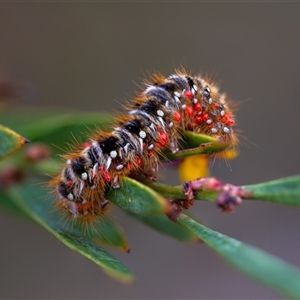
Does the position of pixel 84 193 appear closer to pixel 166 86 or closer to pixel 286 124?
pixel 166 86

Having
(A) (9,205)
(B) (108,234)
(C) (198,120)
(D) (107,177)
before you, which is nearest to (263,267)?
(D) (107,177)

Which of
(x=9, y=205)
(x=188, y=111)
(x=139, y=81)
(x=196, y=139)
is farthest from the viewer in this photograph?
(x=139, y=81)

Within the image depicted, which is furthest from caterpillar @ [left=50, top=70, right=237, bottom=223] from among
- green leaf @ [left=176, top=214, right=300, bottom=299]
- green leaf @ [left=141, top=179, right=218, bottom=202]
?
green leaf @ [left=176, top=214, right=300, bottom=299]

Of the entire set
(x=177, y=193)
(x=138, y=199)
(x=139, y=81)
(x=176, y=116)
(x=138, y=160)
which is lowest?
(x=138, y=199)

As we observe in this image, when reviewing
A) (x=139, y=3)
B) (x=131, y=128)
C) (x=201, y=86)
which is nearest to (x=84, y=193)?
(x=131, y=128)

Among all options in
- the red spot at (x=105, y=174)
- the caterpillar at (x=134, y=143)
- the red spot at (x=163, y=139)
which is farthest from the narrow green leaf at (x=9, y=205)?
the red spot at (x=163, y=139)

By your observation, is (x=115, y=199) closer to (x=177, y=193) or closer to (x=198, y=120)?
(x=177, y=193)
